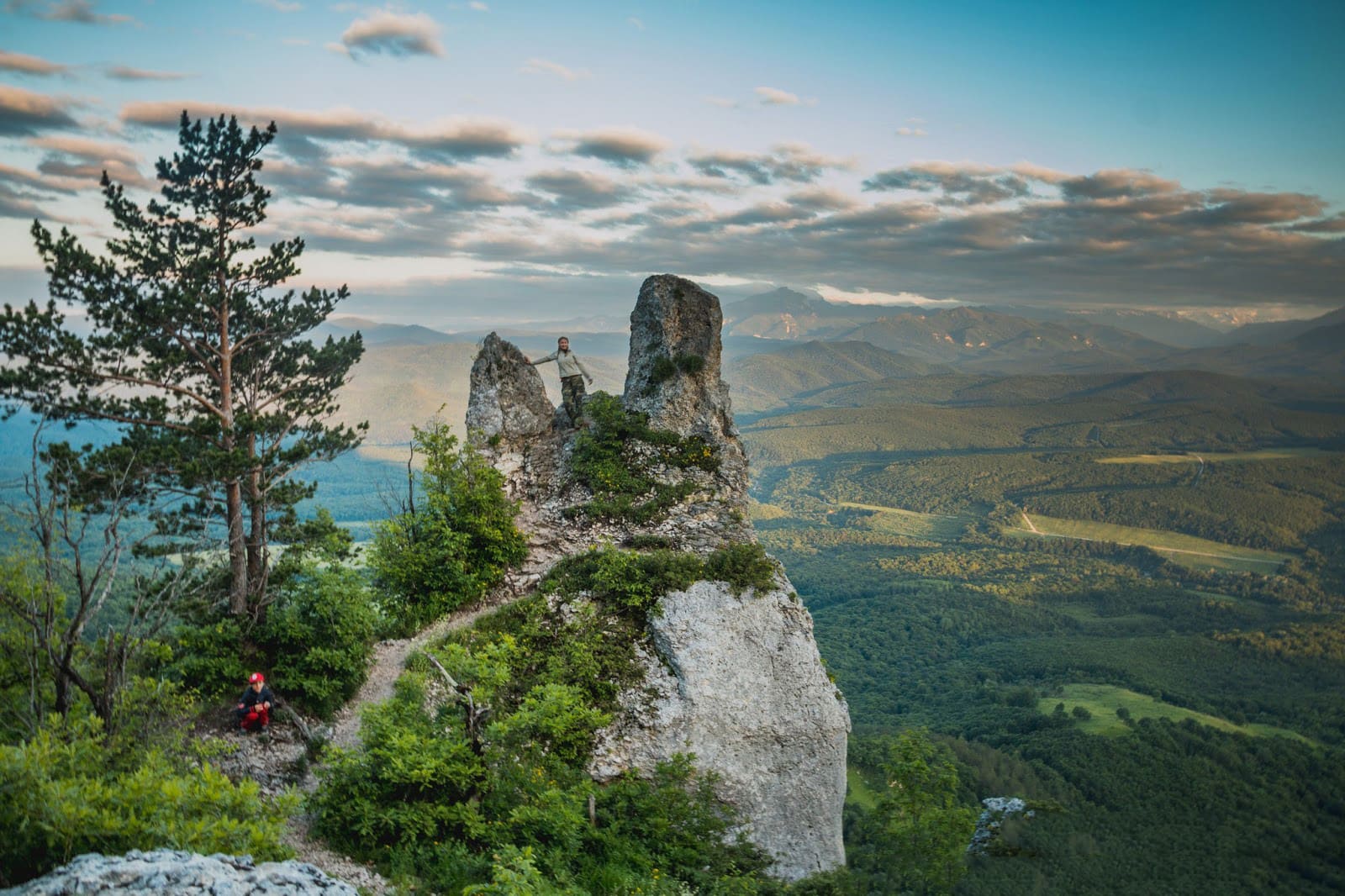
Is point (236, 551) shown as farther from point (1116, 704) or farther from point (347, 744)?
point (1116, 704)

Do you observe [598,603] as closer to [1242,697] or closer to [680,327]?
[680,327]

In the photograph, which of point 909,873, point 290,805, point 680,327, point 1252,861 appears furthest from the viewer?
point 1252,861

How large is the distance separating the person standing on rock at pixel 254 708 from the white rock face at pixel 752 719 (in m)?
7.70

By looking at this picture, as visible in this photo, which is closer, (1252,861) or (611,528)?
(611,528)

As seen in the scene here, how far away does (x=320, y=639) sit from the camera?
61.3 feet

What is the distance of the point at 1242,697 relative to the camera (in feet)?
348

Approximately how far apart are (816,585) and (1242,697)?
263 ft

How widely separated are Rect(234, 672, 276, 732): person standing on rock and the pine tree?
272cm

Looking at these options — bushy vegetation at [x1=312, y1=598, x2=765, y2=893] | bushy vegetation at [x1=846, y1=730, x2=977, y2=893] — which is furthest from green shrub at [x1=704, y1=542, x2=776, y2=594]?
bushy vegetation at [x1=846, y1=730, x2=977, y2=893]

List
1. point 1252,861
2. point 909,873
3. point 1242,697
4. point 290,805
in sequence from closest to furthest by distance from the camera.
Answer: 1. point 290,805
2. point 909,873
3. point 1252,861
4. point 1242,697

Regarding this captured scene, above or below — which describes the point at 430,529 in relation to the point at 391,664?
above

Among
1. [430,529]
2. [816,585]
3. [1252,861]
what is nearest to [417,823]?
[430,529]

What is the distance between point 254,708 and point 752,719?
12306mm

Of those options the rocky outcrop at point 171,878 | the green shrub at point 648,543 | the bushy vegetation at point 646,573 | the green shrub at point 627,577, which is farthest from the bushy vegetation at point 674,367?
the rocky outcrop at point 171,878
